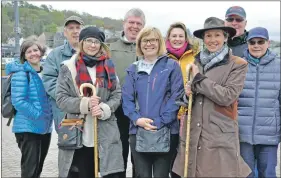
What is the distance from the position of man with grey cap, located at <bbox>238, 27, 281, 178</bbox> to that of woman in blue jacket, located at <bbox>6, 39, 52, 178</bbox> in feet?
7.39

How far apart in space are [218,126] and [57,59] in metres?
2.02

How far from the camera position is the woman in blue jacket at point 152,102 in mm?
3594

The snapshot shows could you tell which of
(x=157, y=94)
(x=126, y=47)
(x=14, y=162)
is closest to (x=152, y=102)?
(x=157, y=94)

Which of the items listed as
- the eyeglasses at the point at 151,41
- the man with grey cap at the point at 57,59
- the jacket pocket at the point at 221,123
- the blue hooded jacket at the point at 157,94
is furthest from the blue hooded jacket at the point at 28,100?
the jacket pocket at the point at 221,123

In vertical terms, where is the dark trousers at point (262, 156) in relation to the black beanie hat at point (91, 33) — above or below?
below

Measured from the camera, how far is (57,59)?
433cm

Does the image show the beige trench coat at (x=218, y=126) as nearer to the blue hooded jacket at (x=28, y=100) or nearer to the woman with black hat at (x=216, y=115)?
the woman with black hat at (x=216, y=115)

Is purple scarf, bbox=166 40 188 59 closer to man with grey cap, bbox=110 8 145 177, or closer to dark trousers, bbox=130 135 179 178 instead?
man with grey cap, bbox=110 8 145 177

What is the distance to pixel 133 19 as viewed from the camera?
4449mm

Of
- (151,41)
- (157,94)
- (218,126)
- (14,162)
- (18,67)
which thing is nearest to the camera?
(218,126)

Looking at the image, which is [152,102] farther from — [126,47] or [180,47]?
[126,47]

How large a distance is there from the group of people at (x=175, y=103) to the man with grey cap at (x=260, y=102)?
1cm

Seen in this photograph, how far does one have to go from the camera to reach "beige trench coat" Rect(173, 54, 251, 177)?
131 inches

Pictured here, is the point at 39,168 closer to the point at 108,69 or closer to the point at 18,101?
the point at 18,101
